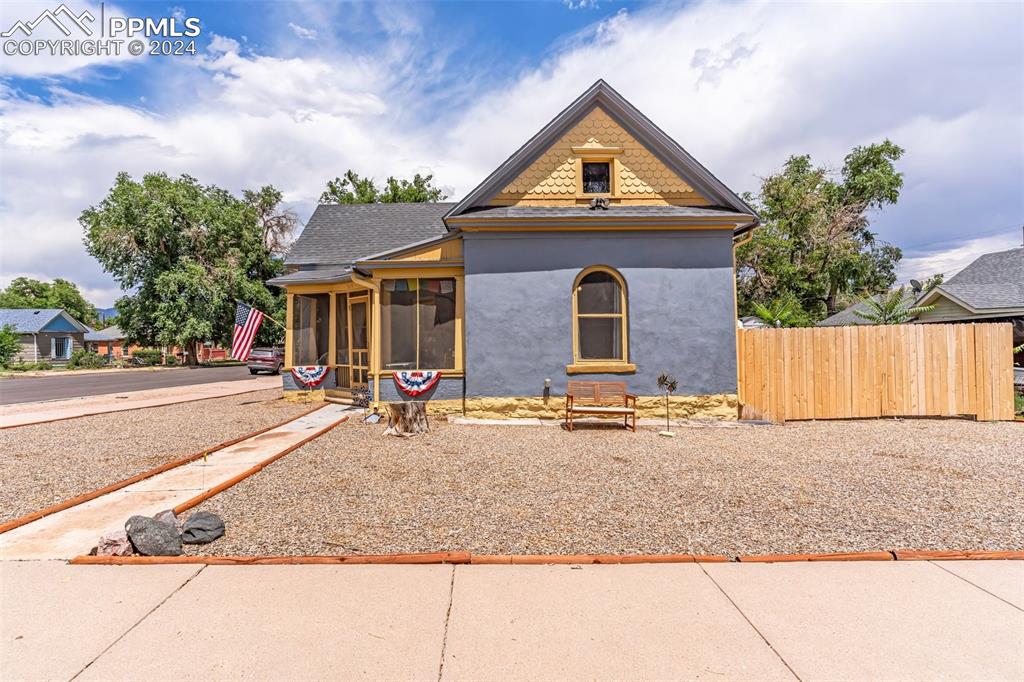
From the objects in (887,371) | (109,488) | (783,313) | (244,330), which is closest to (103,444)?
(109,488)

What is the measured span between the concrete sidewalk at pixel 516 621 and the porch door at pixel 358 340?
8.50 meters

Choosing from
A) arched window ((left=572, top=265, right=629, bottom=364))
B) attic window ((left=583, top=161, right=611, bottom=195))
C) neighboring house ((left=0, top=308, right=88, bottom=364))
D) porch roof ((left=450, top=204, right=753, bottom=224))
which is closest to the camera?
porch roof ((left=450, top=204, right=753, bottom=224))

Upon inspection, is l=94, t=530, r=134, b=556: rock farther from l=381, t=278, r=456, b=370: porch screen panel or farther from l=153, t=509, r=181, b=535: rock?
l=381, t=278, r=456, b=370: porch screen panel

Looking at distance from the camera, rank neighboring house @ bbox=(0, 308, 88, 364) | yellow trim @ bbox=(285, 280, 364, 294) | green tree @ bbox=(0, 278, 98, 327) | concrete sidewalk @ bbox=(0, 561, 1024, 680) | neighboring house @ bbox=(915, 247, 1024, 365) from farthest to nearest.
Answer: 1. green tree @ bbox=(0, 278, 98, 327)
2. neighboring house @ bbox=(0, 308, 88, 364)
3. neighboring house @ bbox=(915, 247, 1024, 365)
4. yellow trim @ bbox=(285, 280, 364, 294)
5. concrete sidewalk @ bbox=(0, 561, 1024, 680)

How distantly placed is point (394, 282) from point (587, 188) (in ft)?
16.3

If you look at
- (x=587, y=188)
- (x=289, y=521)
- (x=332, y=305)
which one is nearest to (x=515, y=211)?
(x=587, y=188)

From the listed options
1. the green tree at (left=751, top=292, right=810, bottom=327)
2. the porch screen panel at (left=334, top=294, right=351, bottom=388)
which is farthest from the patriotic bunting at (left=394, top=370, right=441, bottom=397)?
the green tree at (left=751, top=292, right=810, bottom=327)

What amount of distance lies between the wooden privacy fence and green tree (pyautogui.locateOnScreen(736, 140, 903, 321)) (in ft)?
53.8

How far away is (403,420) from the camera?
865cm

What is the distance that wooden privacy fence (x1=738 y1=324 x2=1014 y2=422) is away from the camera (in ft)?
30.9

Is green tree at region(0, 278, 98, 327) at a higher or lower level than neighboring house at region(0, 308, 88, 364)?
higher

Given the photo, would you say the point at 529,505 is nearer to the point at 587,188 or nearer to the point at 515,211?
the point at 515,211

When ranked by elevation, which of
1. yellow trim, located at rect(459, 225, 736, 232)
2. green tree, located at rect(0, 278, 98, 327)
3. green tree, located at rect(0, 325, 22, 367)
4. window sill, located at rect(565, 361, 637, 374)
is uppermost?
green tree, located at rect(0, 278, 98, 327)

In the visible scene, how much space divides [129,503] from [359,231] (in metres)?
12.3
